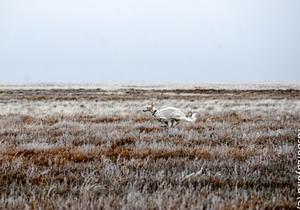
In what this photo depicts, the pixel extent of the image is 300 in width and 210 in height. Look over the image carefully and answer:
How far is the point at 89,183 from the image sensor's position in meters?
4.99

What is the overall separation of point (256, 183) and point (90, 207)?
86.3 inches

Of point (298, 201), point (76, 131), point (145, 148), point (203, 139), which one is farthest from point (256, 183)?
point (76, 131)

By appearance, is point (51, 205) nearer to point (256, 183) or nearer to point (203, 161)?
point (256, 183)

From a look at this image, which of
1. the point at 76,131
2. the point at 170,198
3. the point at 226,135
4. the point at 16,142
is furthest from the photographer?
the point at 76,131

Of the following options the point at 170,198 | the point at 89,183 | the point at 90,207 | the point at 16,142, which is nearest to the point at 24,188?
the point at 89,183

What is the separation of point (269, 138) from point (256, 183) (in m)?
4.49

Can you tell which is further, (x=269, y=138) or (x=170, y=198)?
(x=269, y=138)

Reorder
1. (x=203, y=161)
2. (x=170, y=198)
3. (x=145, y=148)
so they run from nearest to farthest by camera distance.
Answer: (x=170, y=198) → (x=203, y=161) → (x=145, y=148)

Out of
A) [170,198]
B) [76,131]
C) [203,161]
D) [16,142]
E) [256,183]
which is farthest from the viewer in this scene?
[76,131]

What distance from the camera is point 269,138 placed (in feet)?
31.4

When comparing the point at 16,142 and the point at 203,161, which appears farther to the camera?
the point at 16,142

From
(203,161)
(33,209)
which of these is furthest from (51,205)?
(203,161)

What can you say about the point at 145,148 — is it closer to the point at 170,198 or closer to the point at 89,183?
the point at 89,183

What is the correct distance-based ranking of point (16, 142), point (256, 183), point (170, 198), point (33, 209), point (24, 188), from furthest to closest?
point (16, 142), point (256, 183), point (24, 188), point (170, 198), point (33, 209)
